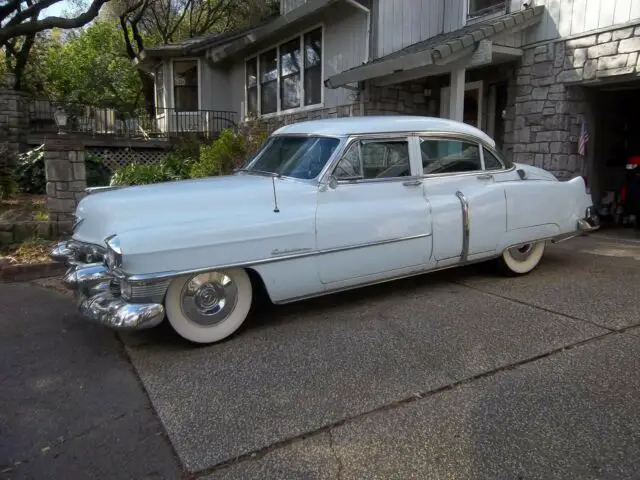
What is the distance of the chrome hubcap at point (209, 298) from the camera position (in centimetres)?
382

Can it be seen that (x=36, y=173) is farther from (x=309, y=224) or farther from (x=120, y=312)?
(x=309, y=224)

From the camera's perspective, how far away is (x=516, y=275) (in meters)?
5.66

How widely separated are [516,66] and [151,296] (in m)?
7.79

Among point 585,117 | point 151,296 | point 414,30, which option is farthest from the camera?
point 414,30

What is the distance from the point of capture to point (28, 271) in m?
6.22

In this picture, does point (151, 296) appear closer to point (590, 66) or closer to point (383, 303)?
point (383, 303)

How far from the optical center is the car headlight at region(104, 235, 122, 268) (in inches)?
137

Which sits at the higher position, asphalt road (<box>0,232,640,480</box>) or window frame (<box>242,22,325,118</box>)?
window frame (<box>242,22,325,118</box>)

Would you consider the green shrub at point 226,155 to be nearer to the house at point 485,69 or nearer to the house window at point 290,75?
the house at point 485,69

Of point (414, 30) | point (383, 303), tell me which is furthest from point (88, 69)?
point (383, 303)

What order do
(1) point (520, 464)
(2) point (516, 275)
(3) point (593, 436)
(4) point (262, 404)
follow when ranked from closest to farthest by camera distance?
(1) point (520, 464) < (3) point (593, 436) < (4) point (262, 404) < (2) point (516, 275)

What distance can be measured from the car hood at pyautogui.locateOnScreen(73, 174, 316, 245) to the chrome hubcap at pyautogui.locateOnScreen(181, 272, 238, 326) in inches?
16.3

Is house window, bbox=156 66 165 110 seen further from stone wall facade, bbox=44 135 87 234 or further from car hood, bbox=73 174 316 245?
car hood, bbox=73 174 316 245


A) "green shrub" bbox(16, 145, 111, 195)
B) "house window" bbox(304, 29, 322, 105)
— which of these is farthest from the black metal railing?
"house window" bbox(304, 29, 322, 105)
